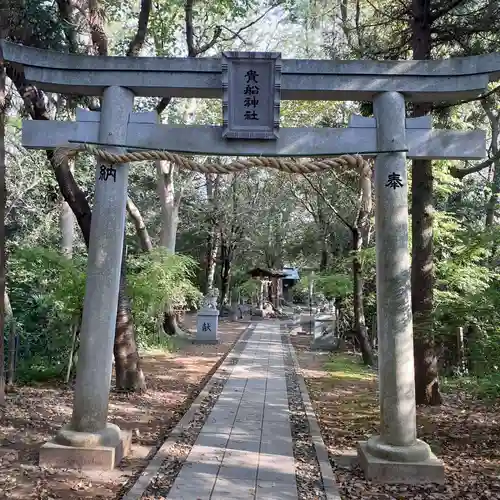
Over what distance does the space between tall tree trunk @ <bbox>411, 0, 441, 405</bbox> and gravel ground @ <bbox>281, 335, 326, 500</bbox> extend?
6.69 ft

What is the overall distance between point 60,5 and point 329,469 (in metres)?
8.33

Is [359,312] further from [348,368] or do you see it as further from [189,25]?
[189,25]

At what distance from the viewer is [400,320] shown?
5.35m

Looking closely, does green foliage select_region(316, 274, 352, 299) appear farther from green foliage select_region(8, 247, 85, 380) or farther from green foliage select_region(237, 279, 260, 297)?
green foliage select_region(237, 279, 260, 297)

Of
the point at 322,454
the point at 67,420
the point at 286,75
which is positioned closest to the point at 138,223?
the point at 67,420

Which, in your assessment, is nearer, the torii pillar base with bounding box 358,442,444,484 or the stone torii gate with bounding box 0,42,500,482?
the torii pillar base with bounding box 358,442,444,484

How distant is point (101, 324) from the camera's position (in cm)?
541

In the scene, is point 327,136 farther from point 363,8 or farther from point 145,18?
point 363,8

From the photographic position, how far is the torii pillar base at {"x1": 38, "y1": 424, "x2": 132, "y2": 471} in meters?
5.15

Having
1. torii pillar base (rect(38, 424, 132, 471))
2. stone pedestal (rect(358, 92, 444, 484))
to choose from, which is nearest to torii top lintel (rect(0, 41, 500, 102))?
stone pedestal (rect(358, 92, 444, 484))

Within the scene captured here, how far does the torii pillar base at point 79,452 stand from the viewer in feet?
16.9

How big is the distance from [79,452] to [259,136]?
371 centimetres

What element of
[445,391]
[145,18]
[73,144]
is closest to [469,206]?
[445,391]

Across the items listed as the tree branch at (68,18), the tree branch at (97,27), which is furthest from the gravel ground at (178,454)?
the tree branch at (97,27)
